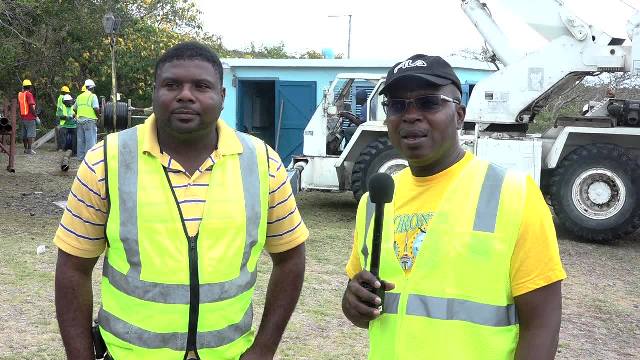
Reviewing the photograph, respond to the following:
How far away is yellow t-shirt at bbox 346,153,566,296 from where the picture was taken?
175 cm

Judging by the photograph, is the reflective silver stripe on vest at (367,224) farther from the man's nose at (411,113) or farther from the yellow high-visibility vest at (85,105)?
the yellow high-visibility vest at (85,105)

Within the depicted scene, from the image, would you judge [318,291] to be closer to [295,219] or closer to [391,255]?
[295,219]

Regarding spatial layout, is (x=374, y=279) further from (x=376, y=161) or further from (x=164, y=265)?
(x=376, y=161)

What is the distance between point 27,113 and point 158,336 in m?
16.6

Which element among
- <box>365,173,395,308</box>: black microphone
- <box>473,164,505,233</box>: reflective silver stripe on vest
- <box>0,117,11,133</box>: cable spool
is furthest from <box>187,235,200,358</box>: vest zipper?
<box>0,117,11,133</box>: cable spool

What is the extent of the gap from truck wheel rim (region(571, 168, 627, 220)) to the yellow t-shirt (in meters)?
7.17

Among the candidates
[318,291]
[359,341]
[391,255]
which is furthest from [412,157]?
[318,291]

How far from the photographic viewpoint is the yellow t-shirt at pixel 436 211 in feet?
5.73

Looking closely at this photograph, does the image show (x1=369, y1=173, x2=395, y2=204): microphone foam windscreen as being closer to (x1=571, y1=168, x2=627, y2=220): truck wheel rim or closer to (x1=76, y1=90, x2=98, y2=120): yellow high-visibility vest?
(x1=571, y1=168, x2=627, y2=220): truck wheel rim

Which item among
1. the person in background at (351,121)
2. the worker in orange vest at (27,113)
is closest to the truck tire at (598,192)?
the person in background at (351,121)

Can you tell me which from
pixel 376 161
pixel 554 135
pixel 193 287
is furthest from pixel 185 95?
pixel 554 135

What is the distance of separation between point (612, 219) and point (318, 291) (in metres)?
4.39

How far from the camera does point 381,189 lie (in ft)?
5.79

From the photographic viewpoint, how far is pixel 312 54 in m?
35.4
